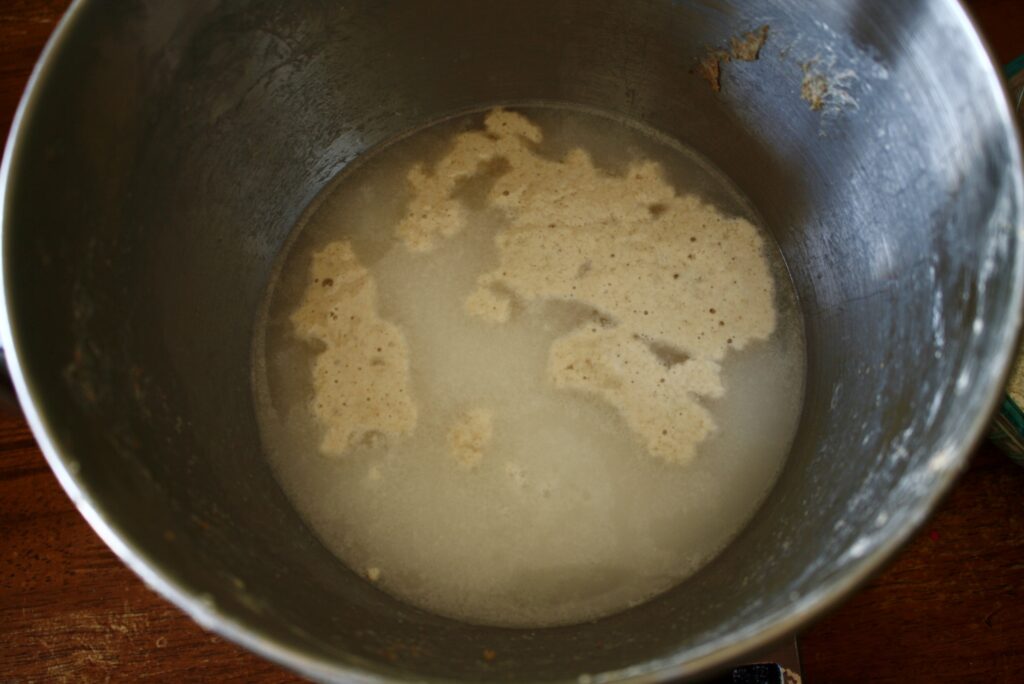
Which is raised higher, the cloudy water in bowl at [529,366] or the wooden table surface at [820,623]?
the cloudy water in bowl at [529,366]

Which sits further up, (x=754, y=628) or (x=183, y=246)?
(x=183, y=246)

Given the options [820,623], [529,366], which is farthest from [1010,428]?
[529,366]

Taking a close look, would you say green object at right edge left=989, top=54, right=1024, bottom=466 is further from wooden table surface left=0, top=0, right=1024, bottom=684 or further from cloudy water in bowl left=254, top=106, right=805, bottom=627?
cloudy water in bowl left=254, top=106, right=805, bottom=627

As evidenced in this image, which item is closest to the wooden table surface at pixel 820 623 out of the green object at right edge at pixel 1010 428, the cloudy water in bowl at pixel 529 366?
the green object at right edge at pixel 1010 428

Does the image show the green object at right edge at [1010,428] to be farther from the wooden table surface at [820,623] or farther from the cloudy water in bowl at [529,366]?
the cloudy water in bowl at [529,366]

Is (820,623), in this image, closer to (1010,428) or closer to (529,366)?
(1010,428)

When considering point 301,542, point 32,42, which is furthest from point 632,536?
point 32,42

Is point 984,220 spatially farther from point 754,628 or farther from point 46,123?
point 46,123
